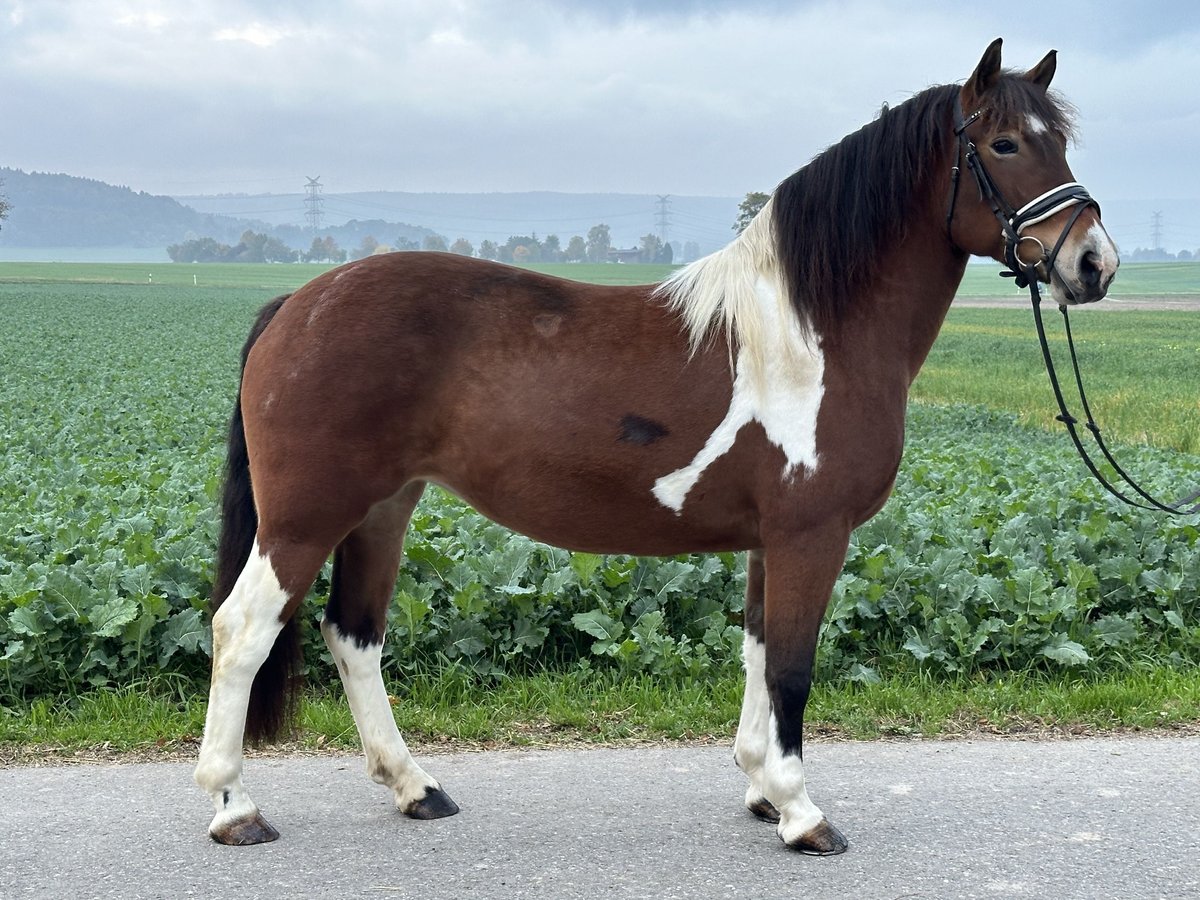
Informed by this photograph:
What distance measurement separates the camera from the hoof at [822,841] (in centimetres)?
359

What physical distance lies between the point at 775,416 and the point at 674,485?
0.40 metres

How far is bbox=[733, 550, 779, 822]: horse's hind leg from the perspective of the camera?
13.2 feet

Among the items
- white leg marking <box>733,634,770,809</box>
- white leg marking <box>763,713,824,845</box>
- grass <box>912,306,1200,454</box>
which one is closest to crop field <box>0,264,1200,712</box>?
white leg marking <box>733,634,770,809</box>

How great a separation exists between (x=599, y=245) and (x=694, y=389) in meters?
147

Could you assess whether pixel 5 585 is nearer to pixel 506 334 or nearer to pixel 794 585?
pixel 506 334

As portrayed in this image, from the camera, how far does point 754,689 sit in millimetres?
4078

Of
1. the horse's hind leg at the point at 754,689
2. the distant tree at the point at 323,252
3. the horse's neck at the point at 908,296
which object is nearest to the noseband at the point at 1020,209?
the horse's neck at the point at 908,296

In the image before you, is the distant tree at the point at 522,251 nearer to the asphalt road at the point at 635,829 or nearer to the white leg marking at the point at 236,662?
the asphalt road at the point at 635,829

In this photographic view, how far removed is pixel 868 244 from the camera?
151 inches

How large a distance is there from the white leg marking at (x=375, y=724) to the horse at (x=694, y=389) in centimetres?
2

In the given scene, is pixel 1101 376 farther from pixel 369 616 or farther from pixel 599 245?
pixel 599 245

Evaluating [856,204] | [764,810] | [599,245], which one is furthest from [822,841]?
[599,245]

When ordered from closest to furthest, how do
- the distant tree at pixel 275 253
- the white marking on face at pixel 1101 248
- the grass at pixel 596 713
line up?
the white marking on face at pixel 1101 248 → the grass at pixel 596 713 → the distant tree at pixel 275 253

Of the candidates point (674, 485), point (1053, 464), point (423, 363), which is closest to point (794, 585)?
point (674, 485)
